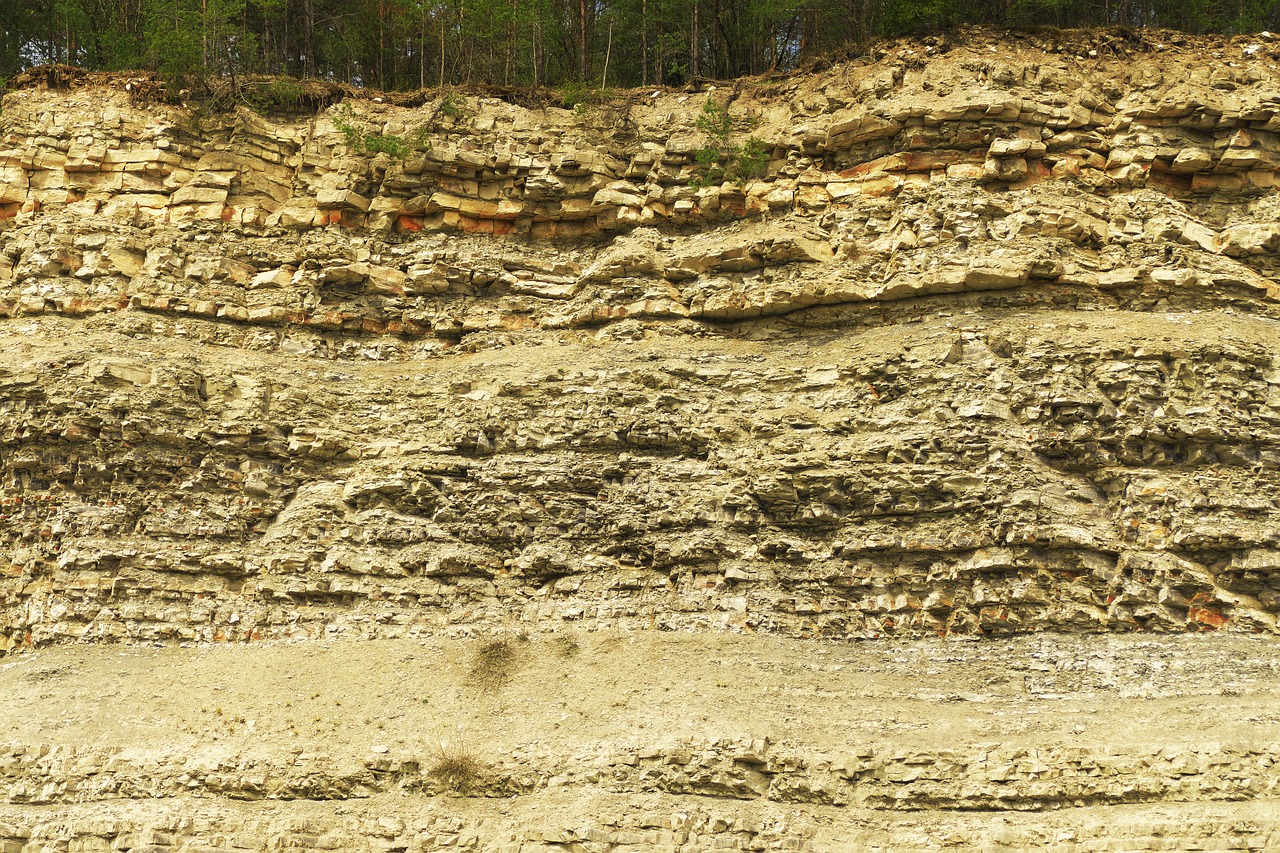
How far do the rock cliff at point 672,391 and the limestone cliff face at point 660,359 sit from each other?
7 cm

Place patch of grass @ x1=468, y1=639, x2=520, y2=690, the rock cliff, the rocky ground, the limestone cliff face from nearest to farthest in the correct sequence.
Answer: the rocky ground → the rock cliff → patch of grass @ x1=468, y1=639, x2=520, y2=690 → the limestone cliff face

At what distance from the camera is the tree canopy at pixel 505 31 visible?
1065 inches

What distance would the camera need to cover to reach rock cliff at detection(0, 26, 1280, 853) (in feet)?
56.7

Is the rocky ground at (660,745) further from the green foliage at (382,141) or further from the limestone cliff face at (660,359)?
the green foliage at (382,141)

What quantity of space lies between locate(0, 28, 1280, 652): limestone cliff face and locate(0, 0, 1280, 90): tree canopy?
2.30 metres

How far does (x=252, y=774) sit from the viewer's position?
17094 millimetres

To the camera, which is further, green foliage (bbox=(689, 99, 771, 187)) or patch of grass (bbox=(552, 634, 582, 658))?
green foliage (bbox=(689, 99, 771, 187))

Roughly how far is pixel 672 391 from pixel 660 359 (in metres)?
0.88

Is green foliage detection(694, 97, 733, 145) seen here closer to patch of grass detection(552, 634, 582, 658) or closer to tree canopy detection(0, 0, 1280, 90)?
tree canopy detection(0, 0, 1280, 90)

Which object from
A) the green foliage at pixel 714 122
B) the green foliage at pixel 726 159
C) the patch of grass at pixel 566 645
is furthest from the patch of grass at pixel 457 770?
the green foliage at pixel 714 122

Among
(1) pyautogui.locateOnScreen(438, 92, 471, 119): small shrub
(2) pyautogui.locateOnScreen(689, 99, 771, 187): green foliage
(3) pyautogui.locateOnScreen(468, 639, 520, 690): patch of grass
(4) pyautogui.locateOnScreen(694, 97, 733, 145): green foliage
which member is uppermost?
(1) pyautogui.locateOnScreen(438, 92, 471, 119): small shrub

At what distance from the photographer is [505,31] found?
96.1ft

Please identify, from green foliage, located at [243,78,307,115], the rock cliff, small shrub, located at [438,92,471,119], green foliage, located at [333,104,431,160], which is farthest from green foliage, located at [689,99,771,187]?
green foliage, located at [243,78,307,115]

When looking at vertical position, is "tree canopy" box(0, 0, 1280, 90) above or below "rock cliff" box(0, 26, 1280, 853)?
above
